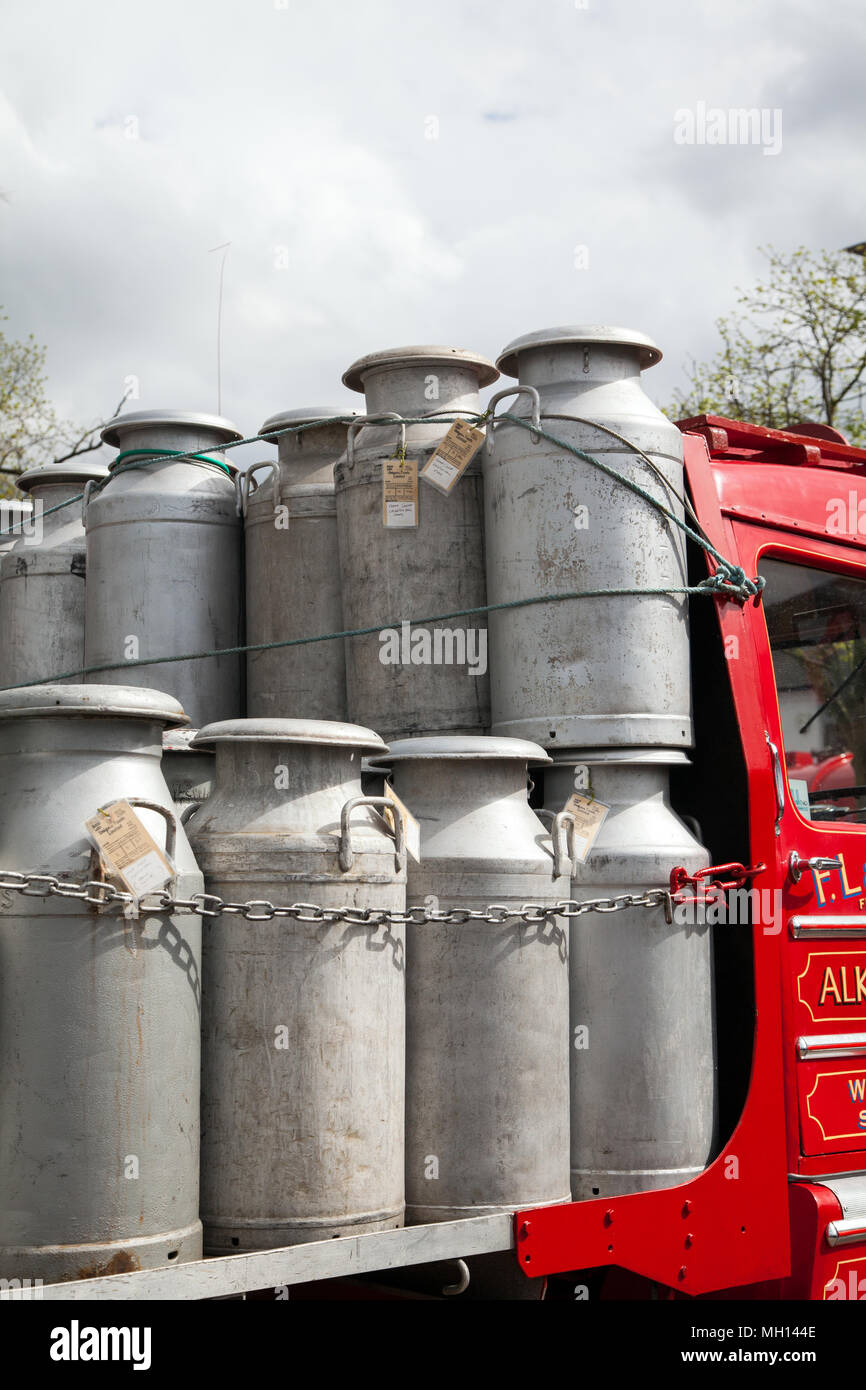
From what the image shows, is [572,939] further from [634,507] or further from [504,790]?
[634,507]

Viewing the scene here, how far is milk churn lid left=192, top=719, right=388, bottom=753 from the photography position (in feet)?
9.64

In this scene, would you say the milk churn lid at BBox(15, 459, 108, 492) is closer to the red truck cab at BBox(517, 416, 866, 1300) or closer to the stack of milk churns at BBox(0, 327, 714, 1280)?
the stack of milk churns at BBox(0, 327, 714, 1280)

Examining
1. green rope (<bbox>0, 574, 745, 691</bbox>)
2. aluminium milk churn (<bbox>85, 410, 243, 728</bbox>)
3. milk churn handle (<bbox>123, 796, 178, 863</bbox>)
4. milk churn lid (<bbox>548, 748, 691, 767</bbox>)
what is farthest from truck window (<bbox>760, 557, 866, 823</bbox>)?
milk churn handle (<bbox>123, 796, 178, 863</bbox>)

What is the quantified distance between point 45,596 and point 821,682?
7.76 ft

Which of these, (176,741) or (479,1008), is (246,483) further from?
(479,1008)

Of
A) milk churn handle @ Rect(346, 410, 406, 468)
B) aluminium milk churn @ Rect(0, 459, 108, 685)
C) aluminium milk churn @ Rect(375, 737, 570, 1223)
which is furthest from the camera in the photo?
aluminium milk churn @ Rect(0, 459, 108, 685)

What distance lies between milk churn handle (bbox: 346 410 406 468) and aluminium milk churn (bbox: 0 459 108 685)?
1.05 m

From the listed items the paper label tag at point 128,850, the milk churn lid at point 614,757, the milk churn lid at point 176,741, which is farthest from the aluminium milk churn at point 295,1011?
the milk churn lid at point 614,757

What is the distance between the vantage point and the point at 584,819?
3.50 m

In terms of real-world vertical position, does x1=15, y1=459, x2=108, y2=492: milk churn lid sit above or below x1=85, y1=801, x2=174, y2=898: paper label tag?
above

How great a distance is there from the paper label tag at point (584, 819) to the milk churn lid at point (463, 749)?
24 centimetres

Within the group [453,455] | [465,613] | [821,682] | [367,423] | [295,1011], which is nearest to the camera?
[295,1011]

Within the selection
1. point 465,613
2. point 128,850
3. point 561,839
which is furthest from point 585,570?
point 128,850
